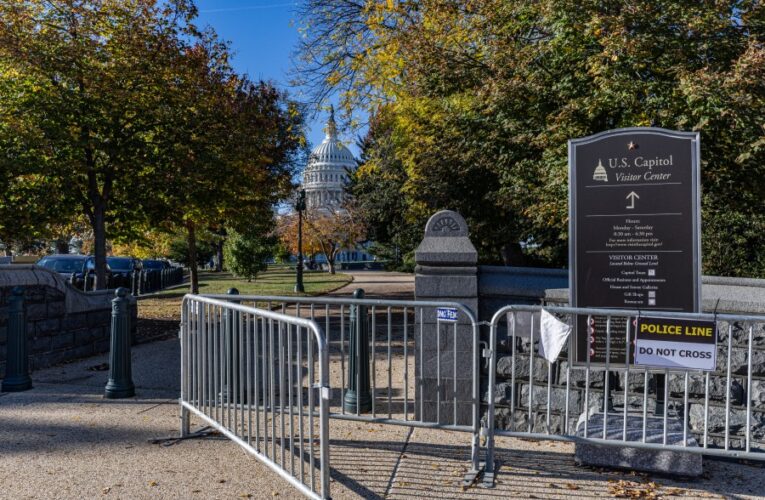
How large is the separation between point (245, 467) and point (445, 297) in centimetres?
223

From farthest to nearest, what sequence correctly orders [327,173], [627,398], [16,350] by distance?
[327,173] < [16,350] < [627,398]

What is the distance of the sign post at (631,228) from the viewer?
16.8 ft

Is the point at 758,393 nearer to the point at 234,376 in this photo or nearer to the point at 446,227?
the point at 446,227

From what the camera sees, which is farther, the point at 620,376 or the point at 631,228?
the point at 620,376

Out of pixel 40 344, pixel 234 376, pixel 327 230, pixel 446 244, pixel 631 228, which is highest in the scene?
pixel 327 230

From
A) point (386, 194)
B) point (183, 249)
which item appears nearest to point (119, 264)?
point (386, 194)

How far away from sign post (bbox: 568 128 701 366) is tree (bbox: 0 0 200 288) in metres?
10.1

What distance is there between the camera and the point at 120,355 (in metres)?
7.02

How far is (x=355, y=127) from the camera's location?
649 inches

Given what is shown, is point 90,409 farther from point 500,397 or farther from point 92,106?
point 92,106

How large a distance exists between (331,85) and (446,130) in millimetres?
3906

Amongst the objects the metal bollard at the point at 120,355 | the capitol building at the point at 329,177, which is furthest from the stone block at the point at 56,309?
the capitol building at the point at 329,177

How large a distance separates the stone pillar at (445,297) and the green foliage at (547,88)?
4.30 meters

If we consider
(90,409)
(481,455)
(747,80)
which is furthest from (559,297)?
(90,409)
